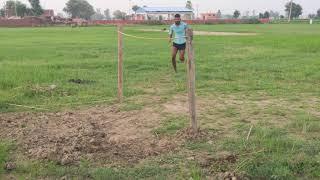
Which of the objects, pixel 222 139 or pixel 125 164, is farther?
pixel 222 139

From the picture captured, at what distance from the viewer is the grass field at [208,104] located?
616 centimetres

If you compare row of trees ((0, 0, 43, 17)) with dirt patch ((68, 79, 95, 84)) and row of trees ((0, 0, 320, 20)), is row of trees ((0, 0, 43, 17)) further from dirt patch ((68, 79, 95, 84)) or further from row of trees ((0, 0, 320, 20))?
dirt patch ((68, 79, 95, 84))

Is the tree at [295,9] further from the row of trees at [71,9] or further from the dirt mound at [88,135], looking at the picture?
the dirt mound at [88,135]

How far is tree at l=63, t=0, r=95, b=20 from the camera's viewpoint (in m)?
145

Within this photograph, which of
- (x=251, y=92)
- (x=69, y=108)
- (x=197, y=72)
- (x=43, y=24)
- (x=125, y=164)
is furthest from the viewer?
(x=43, y=24)

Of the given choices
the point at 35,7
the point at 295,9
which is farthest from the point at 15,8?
the point at 295,9

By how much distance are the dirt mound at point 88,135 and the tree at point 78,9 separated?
13927 cm

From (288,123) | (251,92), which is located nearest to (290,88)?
(251,92)

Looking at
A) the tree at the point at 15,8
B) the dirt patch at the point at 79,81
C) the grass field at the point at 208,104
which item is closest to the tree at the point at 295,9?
the tree at the point at 15,8

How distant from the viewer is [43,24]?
87625 mm

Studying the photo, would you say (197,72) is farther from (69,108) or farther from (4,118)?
(4,118)

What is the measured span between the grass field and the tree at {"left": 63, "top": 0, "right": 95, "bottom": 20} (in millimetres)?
128427

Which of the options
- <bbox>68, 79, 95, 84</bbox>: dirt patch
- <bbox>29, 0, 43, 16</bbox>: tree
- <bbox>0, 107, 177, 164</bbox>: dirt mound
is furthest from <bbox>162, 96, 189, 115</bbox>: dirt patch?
<bbox>29, 0, 43, 16</bbox>: tree

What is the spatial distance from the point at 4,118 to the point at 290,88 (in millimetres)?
6286
